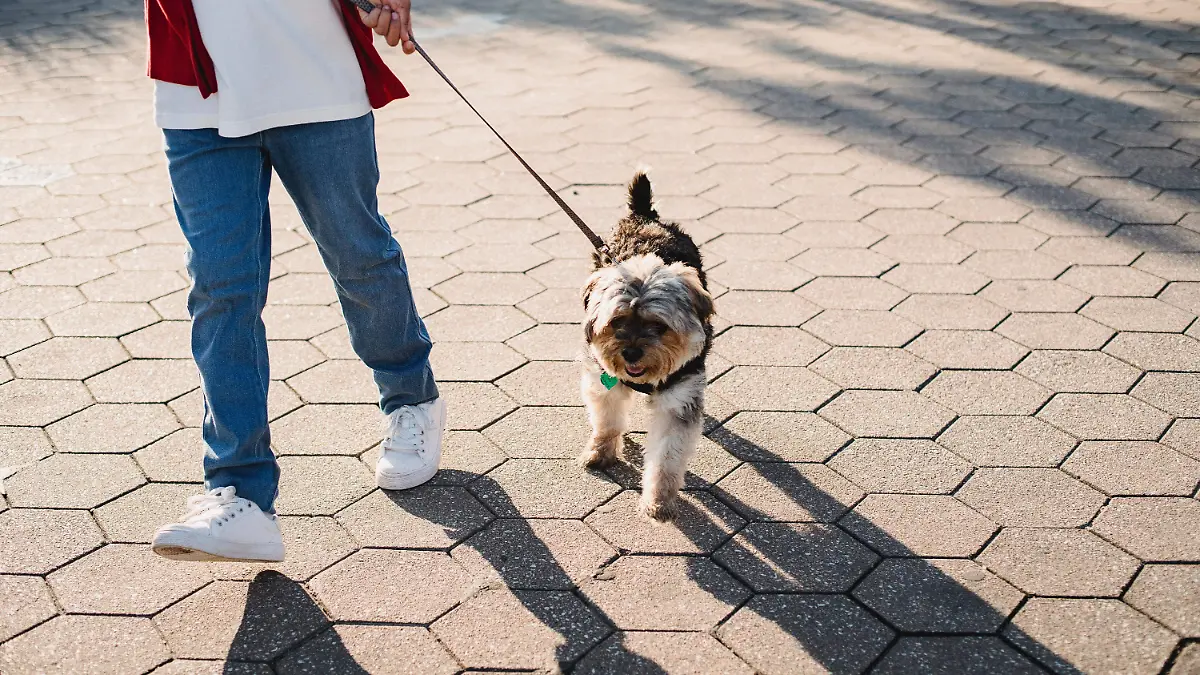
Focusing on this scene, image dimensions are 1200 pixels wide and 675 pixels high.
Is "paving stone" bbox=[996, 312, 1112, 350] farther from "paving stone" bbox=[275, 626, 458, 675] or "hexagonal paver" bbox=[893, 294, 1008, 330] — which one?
"paving stone" bbox=[275, 626, 458, 675]

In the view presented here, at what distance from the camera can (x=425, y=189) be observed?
6.44 metres

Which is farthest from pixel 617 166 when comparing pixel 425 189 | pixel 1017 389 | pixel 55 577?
pixel 55 577

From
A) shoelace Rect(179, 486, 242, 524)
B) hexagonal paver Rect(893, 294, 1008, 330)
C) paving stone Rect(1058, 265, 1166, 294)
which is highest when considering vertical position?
paving stone Rect(1058, 265, 1166, 294)

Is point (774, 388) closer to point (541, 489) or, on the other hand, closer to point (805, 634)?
point (541, 489)

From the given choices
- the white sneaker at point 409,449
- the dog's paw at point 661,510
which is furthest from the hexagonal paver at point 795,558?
the white sneaker at point 409,449

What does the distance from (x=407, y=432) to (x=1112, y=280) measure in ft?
11.7

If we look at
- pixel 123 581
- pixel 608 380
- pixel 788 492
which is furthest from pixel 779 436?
pixel 123 581

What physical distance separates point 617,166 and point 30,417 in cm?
375

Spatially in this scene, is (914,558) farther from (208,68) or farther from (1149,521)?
(208,68)

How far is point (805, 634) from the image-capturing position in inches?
122

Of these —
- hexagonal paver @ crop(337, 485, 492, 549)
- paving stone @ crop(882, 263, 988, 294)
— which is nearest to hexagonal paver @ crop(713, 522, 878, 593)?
hexagonal paver @ crop(337, 485, 492, 549)

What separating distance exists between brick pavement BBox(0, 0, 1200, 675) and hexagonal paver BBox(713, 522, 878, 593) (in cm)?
1

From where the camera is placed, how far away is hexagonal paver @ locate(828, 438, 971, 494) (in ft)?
12.4

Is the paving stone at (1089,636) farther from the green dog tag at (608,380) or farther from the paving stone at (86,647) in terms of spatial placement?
the paving stone at (86,647)
